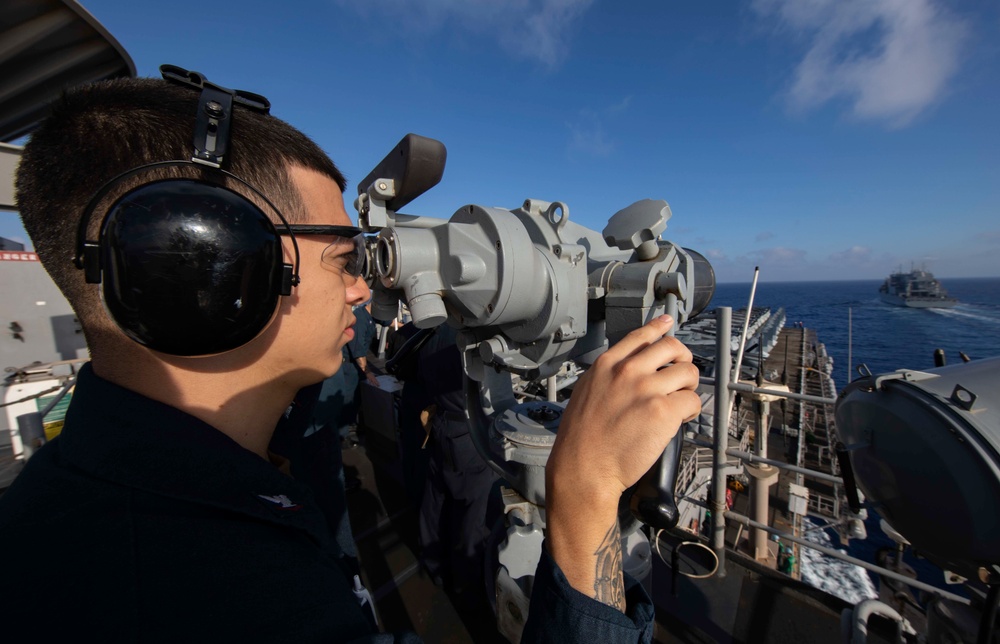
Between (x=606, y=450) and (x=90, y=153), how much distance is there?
1498 mm

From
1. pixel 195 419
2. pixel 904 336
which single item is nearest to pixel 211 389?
pixel 195 419

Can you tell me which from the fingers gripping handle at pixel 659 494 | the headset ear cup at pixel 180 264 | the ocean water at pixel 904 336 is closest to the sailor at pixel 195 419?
the headset ear cup at pixel 180 264

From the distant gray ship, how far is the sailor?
9949 centimetres

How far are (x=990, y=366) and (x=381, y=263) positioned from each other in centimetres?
291

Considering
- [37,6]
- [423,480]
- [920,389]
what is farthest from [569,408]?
[37,6]

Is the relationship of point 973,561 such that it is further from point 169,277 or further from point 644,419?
point 169,277

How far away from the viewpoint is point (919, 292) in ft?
232

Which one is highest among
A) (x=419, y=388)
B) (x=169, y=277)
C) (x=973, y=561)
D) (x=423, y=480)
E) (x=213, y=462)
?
(x=169, y=277)

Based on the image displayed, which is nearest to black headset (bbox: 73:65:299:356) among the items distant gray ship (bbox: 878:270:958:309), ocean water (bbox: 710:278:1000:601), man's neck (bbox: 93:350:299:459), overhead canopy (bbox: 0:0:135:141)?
man's neck (bbox: 93:350:299:459)

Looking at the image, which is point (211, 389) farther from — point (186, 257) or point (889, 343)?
point (889, 343)

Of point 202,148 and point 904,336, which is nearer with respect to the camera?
point 202,148

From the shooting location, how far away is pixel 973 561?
5.49 ft

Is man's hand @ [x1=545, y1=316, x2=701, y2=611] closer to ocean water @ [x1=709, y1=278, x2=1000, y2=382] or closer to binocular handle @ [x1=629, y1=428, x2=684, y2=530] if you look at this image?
binocular handle @ [x1=629, y1=428, x2=684, y2=530]

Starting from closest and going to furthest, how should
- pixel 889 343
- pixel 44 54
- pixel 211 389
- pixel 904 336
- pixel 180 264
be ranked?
pixel 180 264 < pixel 211 389 < pixel 44 54 < pixel 889 343 < pixel 904 336
